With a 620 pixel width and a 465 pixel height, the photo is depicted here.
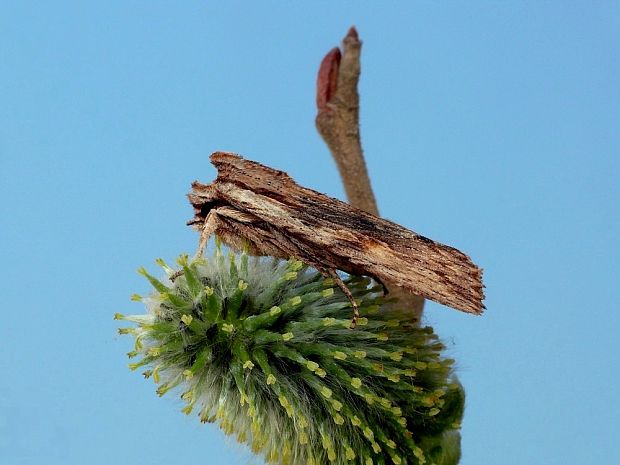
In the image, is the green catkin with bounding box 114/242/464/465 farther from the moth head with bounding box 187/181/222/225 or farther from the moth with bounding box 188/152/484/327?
the moth head with bounding box 187/181/222/225

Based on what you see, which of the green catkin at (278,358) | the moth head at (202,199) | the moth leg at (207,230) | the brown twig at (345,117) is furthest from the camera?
the brown twig at (345,117)

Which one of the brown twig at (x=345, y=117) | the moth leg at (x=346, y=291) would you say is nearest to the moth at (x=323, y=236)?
the moth leg at (x=346, y=291)

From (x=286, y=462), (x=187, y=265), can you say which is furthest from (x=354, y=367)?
(x=187, y=265)

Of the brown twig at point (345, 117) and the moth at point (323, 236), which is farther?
the brown twig at point (345, 117)

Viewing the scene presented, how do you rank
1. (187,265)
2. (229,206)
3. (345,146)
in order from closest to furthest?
(187,265), (229,206), (345,146)

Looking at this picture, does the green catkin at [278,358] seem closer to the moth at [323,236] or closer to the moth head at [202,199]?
the moth at [323,236]

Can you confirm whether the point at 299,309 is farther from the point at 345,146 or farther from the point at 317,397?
the point at 345,146

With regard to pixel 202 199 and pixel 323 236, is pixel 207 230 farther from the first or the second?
pixel 323 236
